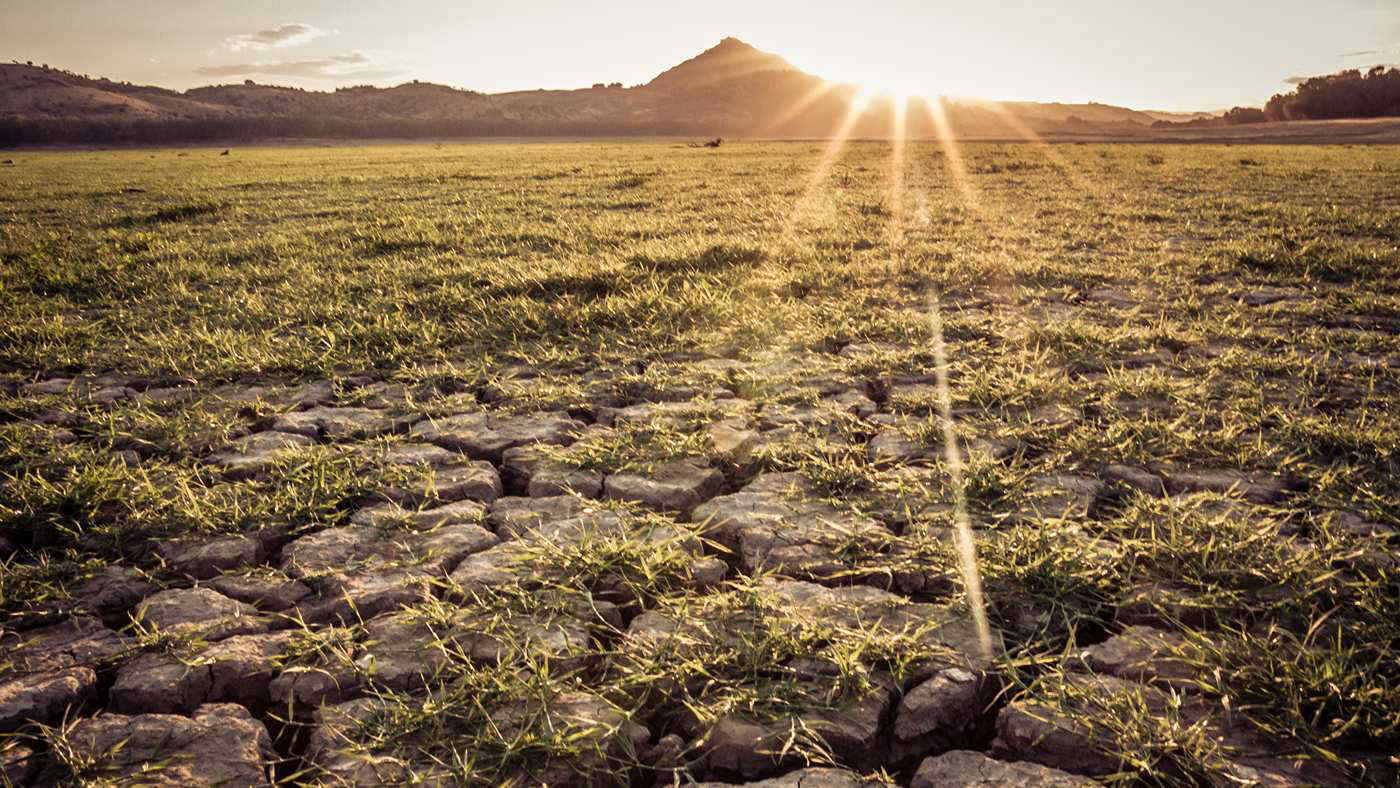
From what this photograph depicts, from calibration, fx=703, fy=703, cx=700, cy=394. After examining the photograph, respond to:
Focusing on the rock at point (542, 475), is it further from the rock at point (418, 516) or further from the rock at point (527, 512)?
the rock at point (418, 516)

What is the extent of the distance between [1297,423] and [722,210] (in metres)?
6.94

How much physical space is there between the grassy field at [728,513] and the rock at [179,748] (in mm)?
19

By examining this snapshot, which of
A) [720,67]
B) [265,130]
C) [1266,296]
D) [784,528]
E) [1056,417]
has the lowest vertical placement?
[784,528]

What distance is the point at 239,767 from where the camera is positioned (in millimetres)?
1215

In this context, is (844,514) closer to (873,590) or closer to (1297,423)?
(873,590)

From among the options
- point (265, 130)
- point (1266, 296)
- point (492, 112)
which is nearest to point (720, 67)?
point (492, 112)

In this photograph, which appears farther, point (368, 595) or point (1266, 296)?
point (1266, 296)

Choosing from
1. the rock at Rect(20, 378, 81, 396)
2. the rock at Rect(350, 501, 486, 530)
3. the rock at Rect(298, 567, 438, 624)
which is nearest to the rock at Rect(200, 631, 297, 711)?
the rock at Rect(298, 567, 438, 624)

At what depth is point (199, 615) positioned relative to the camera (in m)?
1.59

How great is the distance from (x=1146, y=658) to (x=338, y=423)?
8.66 ft

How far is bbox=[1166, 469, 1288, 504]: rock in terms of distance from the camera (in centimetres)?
200

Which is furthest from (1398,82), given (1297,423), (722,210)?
(1297,423)

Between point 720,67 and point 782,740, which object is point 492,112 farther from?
point 782,740

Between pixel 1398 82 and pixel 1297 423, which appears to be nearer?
pixel 1297 423
